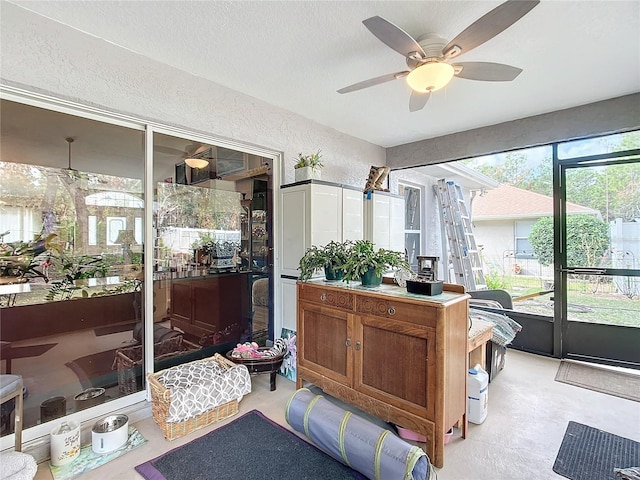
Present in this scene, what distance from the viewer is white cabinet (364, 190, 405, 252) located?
3.93m

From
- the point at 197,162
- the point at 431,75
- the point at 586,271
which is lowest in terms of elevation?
the point at 586,271

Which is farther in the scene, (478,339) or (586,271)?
(586,271)

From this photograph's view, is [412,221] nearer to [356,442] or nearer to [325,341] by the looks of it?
[325,341]

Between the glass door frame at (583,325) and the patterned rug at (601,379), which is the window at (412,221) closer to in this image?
the glass door frame at (583,325)

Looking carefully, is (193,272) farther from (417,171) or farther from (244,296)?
(417,171)

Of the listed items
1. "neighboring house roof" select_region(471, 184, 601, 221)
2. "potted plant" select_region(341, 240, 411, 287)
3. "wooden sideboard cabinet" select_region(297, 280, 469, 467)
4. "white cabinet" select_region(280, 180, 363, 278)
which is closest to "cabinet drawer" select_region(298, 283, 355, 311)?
"wooden sideboard cabinet" select_region(297, 280, 469, 467)

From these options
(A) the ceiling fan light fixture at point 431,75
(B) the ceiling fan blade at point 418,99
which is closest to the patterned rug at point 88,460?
(A) the ceiling fan light fixture at point 431,75

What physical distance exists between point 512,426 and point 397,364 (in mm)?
1142

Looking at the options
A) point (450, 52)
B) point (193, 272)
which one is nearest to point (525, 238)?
point (450, 52)

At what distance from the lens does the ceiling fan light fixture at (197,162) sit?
2.80 metres

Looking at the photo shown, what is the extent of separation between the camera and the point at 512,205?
14.4 feet

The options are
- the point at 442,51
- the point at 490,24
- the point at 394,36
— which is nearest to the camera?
the point at 490,24

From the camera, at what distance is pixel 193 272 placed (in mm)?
2891

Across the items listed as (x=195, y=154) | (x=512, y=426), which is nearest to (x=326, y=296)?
(x=512, y=426)
